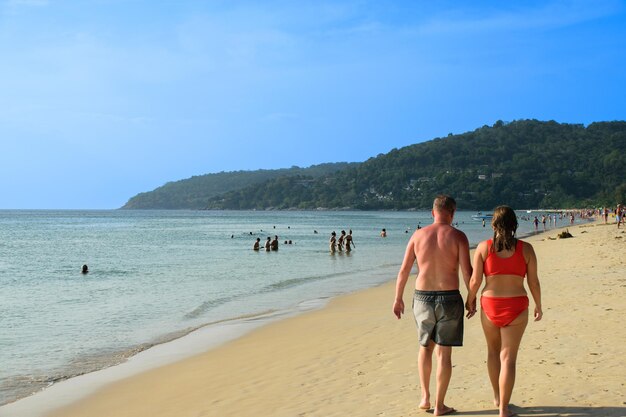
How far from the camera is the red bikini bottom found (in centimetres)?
479

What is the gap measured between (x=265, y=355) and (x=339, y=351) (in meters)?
1.15

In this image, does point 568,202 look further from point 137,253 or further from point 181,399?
point 181,399

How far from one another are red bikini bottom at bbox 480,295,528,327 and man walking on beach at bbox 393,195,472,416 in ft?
0.91

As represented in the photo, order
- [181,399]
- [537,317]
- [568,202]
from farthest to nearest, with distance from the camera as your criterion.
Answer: [568,202] < [181,399] < [537,317]

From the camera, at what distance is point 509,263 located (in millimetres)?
4789

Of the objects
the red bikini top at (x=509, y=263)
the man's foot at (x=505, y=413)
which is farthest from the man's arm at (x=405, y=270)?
the man's foot at (x=505, y=413)

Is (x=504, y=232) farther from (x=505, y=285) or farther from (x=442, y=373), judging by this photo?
(x=442, y=373)

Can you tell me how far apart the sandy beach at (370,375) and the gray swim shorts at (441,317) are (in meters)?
0.71

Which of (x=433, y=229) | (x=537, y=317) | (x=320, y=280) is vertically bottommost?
(x=320, y=280)

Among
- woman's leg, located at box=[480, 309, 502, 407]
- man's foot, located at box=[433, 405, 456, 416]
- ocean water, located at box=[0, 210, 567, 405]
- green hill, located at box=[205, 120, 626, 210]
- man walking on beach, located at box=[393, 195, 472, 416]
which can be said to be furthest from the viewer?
green hill, located at box=[205, 120, 626, 210]

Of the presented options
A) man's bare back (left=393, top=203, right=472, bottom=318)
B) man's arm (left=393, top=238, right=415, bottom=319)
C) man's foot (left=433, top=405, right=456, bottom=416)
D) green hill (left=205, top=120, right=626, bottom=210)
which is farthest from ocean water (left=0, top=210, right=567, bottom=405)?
green hill (left=205, top=120, right=626, bottom=210)

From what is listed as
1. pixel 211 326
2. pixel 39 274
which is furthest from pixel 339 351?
pixel 39 274

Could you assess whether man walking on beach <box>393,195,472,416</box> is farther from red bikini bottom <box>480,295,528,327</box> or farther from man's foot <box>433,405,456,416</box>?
red bikini bottom <box>480,295,528,327</box>

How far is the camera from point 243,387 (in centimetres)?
716
